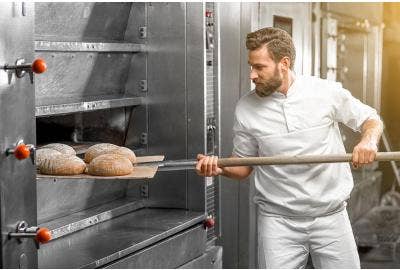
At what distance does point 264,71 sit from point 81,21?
0.99 metres

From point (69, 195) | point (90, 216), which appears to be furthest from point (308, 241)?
point (69, 195)

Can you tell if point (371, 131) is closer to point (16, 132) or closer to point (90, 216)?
point (90, 216)

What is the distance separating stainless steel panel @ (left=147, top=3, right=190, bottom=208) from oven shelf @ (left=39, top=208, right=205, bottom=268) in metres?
0.36

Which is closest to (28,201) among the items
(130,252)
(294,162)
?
(130,252)

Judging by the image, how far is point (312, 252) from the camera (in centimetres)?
338

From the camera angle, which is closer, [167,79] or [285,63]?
[285,63]

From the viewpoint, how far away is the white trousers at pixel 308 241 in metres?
3.30

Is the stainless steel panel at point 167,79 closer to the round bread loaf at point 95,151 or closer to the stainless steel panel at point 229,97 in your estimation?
the stainless steel panel at point 229,97

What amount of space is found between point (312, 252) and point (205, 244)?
0.93 m

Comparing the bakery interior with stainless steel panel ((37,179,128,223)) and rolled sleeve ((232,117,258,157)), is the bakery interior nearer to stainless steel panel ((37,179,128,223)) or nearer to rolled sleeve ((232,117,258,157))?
stainless steel panel ((37,179,128,223))

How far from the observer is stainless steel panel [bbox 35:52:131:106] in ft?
11.1

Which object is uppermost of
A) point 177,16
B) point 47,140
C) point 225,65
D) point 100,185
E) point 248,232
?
point 177,16

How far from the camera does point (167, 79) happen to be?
4.14 metres

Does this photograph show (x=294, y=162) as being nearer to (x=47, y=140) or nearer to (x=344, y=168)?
(x=344, y=168)
